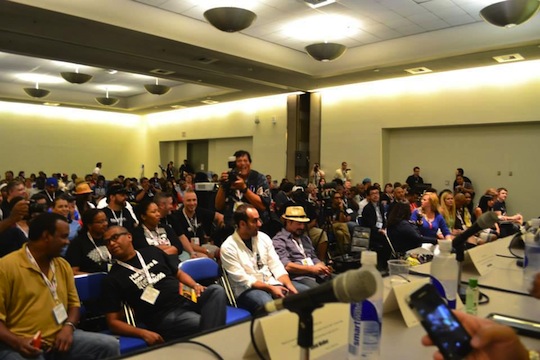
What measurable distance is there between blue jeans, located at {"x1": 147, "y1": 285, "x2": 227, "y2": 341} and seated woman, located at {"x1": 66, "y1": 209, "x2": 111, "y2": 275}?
2.76 ft

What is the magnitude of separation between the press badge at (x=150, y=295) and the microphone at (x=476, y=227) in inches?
71.5

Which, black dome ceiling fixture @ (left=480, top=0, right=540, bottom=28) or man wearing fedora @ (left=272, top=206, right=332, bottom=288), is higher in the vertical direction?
black dome ceiling fixture @ (left=480, top=0, right=540, bottom=28)

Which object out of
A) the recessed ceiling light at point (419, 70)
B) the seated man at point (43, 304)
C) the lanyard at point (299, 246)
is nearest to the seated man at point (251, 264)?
the lanyard at point (299, 246)

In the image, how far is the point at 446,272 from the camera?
5.19 ft

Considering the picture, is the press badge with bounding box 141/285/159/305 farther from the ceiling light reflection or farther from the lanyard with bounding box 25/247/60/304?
the ceiling light reflection

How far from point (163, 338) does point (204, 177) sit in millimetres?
6271

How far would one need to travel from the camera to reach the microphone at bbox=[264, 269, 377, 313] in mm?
836

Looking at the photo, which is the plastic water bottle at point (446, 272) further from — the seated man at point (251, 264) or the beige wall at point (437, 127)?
the beige wall at point (437, 127)

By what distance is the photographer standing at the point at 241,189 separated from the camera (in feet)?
12.8

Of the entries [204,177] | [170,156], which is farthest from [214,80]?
[170,156]

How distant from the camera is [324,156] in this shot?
40.1 ft

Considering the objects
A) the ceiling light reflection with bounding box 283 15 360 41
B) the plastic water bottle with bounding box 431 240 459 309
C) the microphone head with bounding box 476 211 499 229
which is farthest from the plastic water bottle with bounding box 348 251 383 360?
the ceiling light reflection with bounding box 283 15 360 41

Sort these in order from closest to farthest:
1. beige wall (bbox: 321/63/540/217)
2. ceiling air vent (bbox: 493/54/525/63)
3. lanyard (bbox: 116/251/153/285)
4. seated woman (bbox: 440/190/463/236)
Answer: lanyard (bbox: 116/251/153/285), seated woman (bbox: 440/190/463/236), ceiling air vent (bbox: 493/54/525/63), beige wall (bbox: 321/63/540/217)

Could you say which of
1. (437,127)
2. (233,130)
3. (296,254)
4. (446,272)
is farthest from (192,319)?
(233,130)
